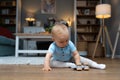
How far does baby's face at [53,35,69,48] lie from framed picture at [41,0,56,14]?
5546mm

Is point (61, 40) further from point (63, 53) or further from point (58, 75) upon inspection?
point (58, 75)

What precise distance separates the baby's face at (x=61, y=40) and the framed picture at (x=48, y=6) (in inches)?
218

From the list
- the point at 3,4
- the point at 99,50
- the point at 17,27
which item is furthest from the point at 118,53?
the point at 3,4

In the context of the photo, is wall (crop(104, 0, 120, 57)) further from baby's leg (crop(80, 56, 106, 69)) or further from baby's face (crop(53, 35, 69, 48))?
A: baby's face (crop(53, 35, 69, 48))

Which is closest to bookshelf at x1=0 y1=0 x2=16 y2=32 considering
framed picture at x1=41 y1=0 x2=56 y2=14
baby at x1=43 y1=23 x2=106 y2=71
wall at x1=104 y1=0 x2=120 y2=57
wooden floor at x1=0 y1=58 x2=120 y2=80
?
framed picture at x1=41 y1=0 x2=56 y2=14

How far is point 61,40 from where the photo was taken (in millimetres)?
1967

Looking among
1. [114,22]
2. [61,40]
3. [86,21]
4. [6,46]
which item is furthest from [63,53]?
[86,21]

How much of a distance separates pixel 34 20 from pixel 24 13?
41 centimetres

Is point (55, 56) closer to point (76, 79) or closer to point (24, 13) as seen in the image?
point (76, 79)

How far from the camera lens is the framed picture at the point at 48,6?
296 inches

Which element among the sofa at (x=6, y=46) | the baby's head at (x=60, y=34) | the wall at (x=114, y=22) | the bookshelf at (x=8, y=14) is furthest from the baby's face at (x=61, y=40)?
the bookshelf at (x=8, y=14)

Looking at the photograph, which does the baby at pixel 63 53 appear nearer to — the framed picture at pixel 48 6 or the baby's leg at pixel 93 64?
the baby's leg at pixel 93 64

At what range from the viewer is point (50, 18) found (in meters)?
7.29

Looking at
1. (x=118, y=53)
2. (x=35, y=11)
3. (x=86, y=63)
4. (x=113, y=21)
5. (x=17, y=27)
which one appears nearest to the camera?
(x=86, y=63)
